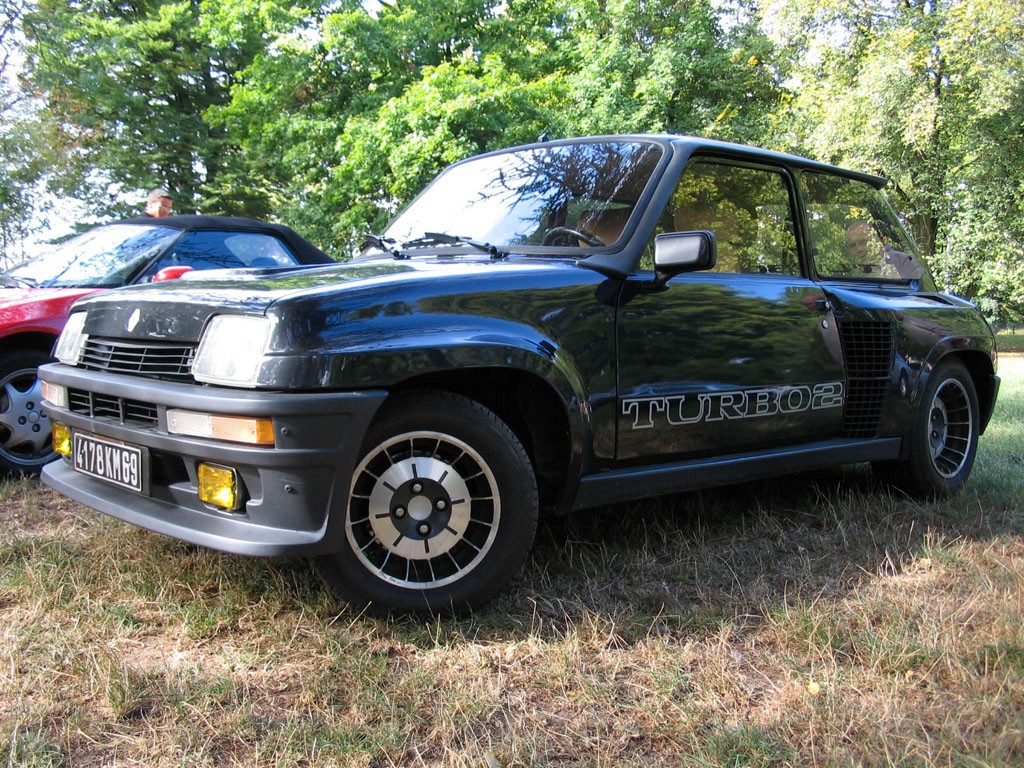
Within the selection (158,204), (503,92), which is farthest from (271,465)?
(503,92)

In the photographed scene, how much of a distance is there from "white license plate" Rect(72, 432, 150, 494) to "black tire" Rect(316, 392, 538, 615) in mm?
628

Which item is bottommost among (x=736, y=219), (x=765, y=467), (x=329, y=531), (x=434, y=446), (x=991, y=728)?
(x=991, y=728)

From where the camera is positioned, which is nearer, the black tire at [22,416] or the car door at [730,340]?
the car door at [730,340]

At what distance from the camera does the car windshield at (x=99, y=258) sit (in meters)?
4.84

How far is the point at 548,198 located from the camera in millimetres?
3357

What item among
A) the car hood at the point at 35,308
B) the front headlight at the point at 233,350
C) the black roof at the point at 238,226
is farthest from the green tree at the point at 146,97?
the front headlight at the point at 233,350

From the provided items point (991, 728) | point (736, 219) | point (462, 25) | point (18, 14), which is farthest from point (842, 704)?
point (462, 25)

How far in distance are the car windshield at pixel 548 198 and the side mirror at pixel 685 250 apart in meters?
0.28

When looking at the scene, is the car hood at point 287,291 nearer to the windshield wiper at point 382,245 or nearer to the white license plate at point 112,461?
the white license plate at point 112,461

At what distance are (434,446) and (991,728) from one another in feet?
5.41

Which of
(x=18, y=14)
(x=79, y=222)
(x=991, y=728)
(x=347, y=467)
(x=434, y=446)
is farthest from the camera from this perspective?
(x=79, y=222)

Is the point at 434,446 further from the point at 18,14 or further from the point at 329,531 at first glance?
the point at 18,14

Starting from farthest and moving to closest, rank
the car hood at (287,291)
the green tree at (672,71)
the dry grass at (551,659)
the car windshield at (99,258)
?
the green tree at (672,71) → the car windshield at (99,258) → the car hood at (287,291) → the dry grass at (551,659)

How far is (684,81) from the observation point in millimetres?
21516
